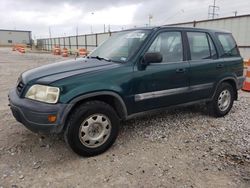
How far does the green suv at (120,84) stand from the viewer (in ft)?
9.56

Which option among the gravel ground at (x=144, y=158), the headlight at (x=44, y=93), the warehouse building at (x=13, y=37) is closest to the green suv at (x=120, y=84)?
the headlight at (x=44, y=93)

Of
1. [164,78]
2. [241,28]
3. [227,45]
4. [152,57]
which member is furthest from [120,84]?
[241,28]

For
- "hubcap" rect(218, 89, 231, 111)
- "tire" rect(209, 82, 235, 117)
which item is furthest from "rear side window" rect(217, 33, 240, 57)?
"hubcap" rect(218, 89, 231, 111)

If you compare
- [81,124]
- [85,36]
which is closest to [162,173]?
[81,124]

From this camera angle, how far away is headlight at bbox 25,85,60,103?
9.36ft

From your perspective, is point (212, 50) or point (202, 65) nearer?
point (202, 65)

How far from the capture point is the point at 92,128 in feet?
10.4

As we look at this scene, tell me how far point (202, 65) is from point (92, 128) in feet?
7.83

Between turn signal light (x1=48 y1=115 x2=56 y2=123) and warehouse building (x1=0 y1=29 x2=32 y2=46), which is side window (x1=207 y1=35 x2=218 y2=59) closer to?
turn signal light (x1=48 y1=115 x2=56 y2=123)

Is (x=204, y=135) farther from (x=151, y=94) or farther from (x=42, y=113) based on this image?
(x=42, y=113)

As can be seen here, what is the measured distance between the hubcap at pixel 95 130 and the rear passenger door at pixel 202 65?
1814 millimetres

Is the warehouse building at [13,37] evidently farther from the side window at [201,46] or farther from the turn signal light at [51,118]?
the turn signal light at [51,118]

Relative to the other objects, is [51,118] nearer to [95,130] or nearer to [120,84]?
[95,130]

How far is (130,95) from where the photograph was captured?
11.1ft
